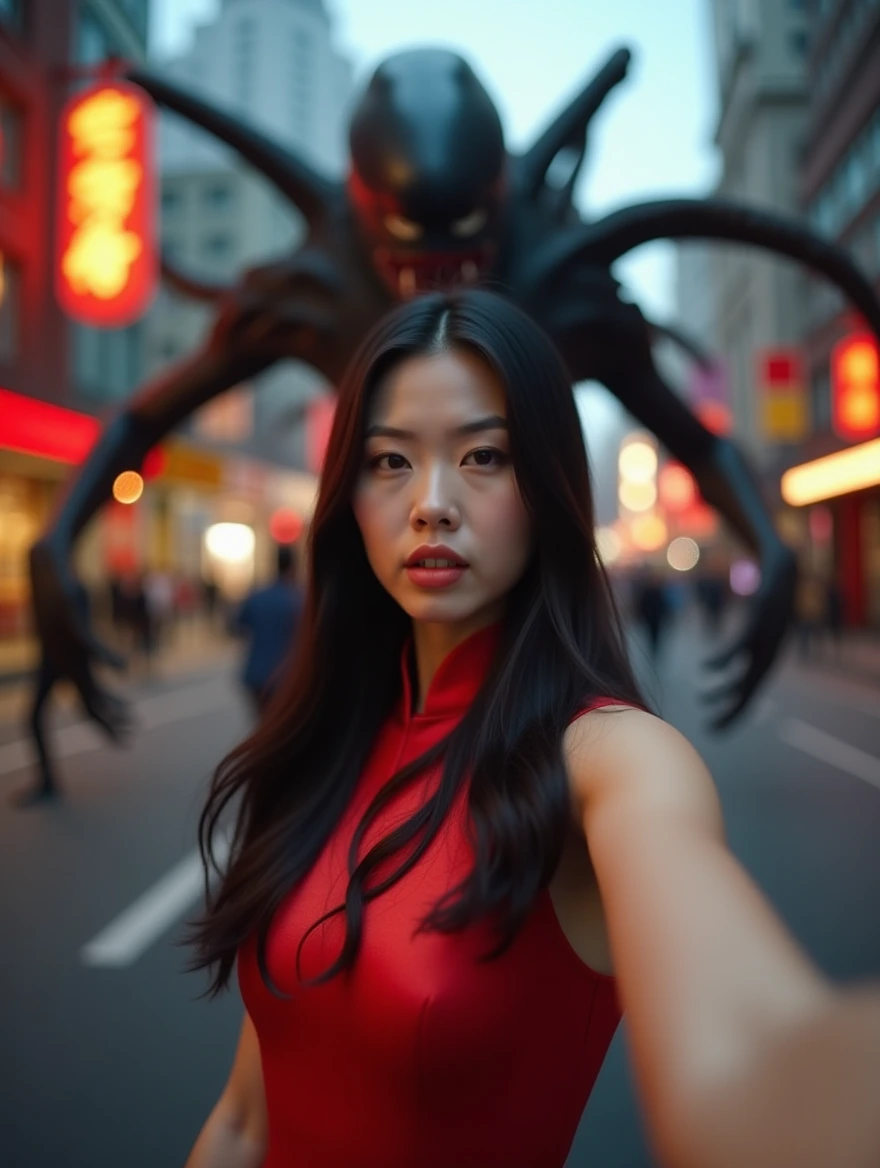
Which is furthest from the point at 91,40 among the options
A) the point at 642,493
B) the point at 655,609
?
the point at 642,493

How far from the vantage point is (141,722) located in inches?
400

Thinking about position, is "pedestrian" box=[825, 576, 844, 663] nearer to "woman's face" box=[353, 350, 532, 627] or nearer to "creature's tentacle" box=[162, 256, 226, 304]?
"creature's tentacle" box=[162, 256, 226, 304]

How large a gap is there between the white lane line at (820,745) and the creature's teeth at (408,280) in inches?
182

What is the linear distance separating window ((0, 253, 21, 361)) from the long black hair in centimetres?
557

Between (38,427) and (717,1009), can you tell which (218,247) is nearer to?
(38,427)

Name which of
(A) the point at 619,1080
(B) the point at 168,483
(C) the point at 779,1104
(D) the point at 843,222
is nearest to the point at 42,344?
(A) the point at 619,1080

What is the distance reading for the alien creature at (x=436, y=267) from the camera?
2648mm

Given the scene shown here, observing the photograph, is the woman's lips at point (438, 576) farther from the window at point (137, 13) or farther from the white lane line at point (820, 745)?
the white lane line at point (820, 745)

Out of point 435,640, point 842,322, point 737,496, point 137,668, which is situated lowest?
point 137,668

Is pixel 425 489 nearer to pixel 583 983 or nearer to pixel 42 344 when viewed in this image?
pixel 583 983

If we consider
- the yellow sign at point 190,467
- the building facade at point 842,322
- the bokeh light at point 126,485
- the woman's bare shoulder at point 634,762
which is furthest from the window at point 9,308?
the yellow sign at point 190,467

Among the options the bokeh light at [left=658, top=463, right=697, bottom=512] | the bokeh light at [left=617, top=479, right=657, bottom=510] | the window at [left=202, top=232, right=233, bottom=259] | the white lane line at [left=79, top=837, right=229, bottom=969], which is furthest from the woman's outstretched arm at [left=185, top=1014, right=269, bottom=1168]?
the bokeh light at [left=617, top=479, right=657, bottom=510]

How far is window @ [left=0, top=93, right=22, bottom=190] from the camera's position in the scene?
314 cm

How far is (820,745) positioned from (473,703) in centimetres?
768
